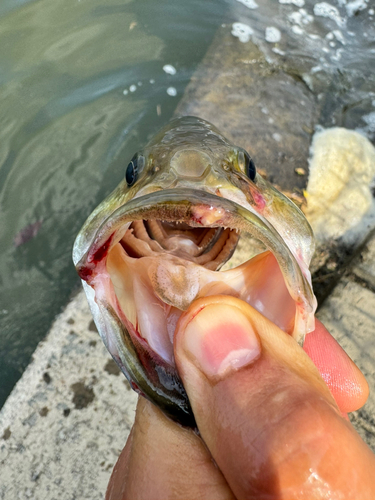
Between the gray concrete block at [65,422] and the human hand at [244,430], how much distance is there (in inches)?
31.0

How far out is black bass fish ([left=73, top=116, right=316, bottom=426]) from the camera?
4.34ft

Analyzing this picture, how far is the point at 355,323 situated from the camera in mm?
2885

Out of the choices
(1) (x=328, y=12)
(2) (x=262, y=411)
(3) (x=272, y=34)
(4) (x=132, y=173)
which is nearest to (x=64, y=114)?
(3) (x=272, y=34)

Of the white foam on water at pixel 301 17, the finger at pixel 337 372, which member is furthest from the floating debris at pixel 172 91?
the finger at pixel 337 372

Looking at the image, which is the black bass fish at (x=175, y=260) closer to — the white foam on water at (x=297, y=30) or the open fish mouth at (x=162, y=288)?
the open fish mouth at (x=162, y=288)

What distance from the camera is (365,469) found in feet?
3.73

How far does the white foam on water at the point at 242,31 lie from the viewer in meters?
5.59

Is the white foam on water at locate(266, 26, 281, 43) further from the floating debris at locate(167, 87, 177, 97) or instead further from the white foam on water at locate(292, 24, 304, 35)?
the floating debris at locate(167, 87, 177, 97)

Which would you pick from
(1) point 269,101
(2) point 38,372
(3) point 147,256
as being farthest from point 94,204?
→ (3) point 147,256

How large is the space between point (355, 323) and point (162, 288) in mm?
1846

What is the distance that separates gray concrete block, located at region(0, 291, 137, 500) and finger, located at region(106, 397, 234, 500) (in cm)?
81

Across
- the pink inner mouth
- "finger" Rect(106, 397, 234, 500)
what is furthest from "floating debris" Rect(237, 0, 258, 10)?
"finger" Rect(106, 397, 234, 500)

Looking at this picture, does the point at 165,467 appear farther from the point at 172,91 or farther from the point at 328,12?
the point at 328,12

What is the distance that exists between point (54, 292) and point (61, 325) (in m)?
0.96
